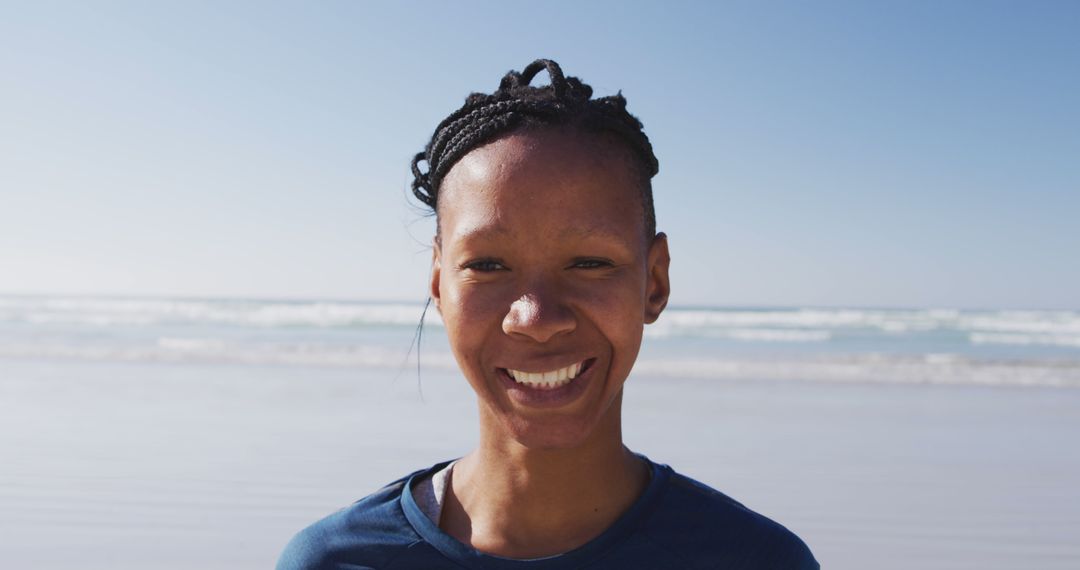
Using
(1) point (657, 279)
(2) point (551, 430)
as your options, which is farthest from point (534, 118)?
(2) point (551, 430)

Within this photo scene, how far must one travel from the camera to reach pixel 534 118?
4.80 ft

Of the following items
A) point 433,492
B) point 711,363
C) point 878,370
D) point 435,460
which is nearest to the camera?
point 433,492

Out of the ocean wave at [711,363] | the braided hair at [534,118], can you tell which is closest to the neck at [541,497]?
the braided hair at [534,118]

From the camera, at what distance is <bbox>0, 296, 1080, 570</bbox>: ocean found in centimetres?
494

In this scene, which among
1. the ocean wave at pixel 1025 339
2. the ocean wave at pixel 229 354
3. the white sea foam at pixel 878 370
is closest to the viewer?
the white sea foam at pixel 878 370

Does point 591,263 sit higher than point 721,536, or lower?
higher

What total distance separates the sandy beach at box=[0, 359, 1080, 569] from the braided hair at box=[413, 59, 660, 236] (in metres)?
3.71

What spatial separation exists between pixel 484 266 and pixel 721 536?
0.62 meters

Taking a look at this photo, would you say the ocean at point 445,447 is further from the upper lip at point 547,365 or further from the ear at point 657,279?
the upper lip at point 547,365

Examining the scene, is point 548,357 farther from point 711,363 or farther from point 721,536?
point 711,363

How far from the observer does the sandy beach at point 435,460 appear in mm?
4883

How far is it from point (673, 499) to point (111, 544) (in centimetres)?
436

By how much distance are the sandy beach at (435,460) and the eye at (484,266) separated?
373 centimetres

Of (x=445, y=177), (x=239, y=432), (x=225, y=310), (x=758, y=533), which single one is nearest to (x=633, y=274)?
(x=445, y=177)
